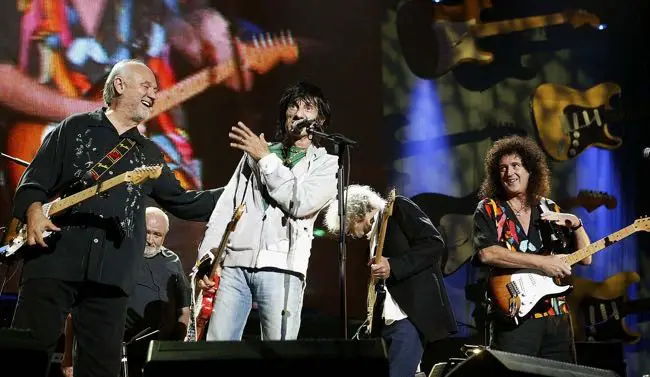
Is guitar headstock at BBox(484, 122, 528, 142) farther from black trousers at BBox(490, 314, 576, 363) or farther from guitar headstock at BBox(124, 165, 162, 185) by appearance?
guitar headstock at BBox(124, 165, 162, 185)

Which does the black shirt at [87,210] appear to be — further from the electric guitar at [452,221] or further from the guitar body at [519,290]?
the electric guitar at [452,221]

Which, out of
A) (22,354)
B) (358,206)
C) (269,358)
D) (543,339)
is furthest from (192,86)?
(269,358)

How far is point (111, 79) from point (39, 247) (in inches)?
34.4

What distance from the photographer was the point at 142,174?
3271mm

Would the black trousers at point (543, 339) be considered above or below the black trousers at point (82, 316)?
below

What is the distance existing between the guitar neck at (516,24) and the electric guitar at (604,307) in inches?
95.3

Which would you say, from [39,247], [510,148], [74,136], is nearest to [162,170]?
[74,136]

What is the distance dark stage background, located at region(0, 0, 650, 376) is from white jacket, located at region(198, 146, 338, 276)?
2.57 meters

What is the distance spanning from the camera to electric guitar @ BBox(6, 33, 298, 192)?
5.79m

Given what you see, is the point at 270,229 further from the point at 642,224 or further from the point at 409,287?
the point at 642,224

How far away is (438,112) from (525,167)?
233cm

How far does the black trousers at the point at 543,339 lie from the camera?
4.00 m

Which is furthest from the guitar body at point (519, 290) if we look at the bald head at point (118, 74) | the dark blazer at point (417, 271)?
the bald head at point (118, 74)

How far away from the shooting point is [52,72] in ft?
19.5
